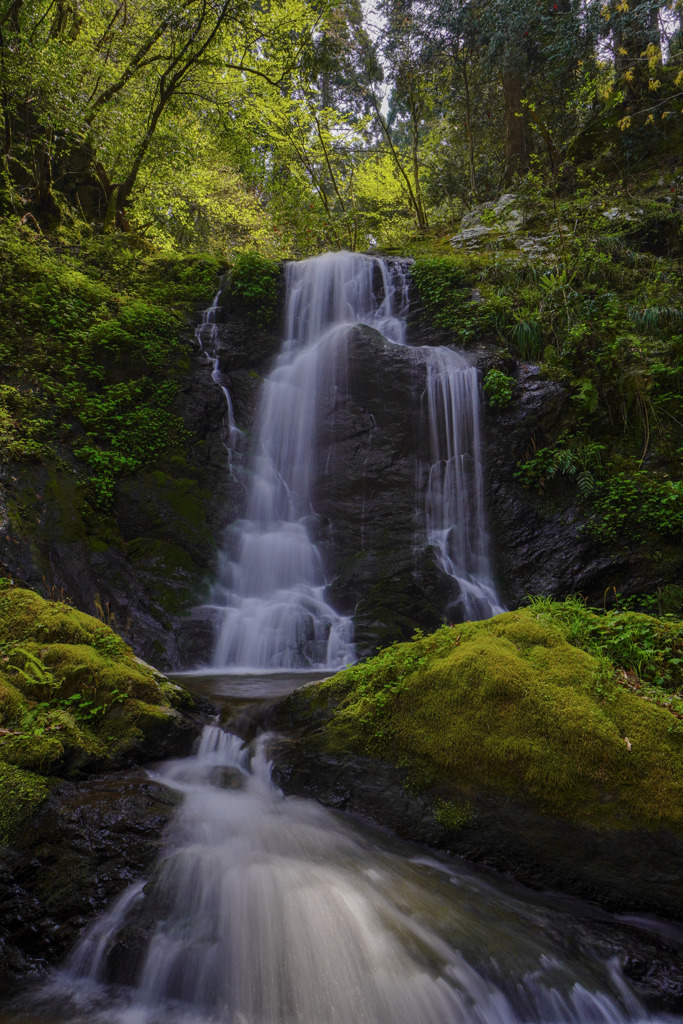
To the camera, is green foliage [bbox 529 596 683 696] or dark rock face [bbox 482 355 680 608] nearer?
green foliage [bbox 529 596 683 696]

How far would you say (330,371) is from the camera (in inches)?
406

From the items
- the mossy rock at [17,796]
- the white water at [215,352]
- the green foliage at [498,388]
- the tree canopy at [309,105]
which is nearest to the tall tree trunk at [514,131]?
the tree canopy at [309,105]

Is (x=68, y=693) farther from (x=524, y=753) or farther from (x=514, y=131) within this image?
(x=514, y=131)

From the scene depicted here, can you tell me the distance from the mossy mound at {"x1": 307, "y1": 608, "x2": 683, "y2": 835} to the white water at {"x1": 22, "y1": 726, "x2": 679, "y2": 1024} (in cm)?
56

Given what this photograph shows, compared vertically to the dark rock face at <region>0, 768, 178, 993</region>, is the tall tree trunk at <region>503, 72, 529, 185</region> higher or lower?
higher

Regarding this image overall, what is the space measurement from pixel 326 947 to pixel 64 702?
2.37 metres

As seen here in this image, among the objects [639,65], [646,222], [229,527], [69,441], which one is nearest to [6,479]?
[69,441]

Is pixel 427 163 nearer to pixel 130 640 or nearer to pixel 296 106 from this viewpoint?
pixel 296 106

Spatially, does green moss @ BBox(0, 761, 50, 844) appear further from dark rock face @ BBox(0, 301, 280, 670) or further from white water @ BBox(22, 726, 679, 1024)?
dark rock face @ BBox(0, 301, 280, 670)

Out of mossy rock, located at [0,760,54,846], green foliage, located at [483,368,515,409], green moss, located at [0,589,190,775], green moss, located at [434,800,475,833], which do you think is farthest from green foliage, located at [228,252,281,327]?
green moss, located at [434,800,475,833]

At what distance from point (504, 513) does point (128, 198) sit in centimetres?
1208

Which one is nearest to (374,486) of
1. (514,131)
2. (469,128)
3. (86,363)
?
(86,363)

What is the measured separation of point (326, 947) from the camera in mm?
2502

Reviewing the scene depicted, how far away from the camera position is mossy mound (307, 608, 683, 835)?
2.90 metres
